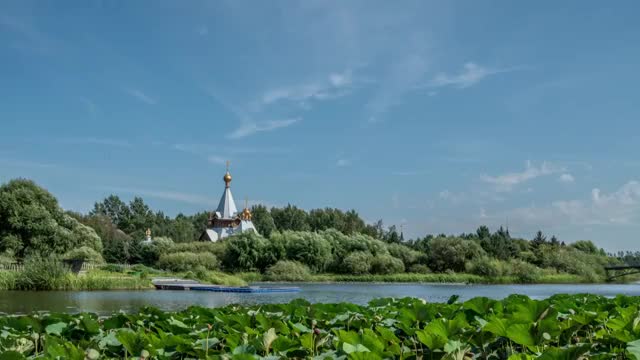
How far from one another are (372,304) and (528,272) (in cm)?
4857

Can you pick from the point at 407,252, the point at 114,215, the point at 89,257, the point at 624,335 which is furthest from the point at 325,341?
the point at 114,215

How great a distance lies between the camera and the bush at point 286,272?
50844 millimetres

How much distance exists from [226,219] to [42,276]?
1794 inches

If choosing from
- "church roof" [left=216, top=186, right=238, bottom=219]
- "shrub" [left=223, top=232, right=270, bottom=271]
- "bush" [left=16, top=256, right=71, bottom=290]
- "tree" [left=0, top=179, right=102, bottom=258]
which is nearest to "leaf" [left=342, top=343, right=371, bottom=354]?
"bush" [left=16, top=256, right=71, bottom=290]

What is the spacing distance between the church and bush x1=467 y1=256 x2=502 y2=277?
27.9m

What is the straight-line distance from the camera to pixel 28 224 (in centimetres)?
3672

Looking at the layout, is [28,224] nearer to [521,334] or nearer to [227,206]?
[521,334]

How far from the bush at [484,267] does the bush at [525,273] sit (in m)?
1.38

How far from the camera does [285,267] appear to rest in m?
51.4

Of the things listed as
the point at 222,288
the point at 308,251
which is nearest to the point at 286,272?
the point at 308,251

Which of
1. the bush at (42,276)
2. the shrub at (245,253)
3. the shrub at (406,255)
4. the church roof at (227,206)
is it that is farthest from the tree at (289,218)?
the bush at (42,276)

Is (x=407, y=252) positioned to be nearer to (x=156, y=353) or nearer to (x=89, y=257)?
(x=89, y=257)

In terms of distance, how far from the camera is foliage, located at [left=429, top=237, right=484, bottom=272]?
184ft

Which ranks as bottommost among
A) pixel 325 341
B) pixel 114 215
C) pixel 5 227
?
pixel 325 341
